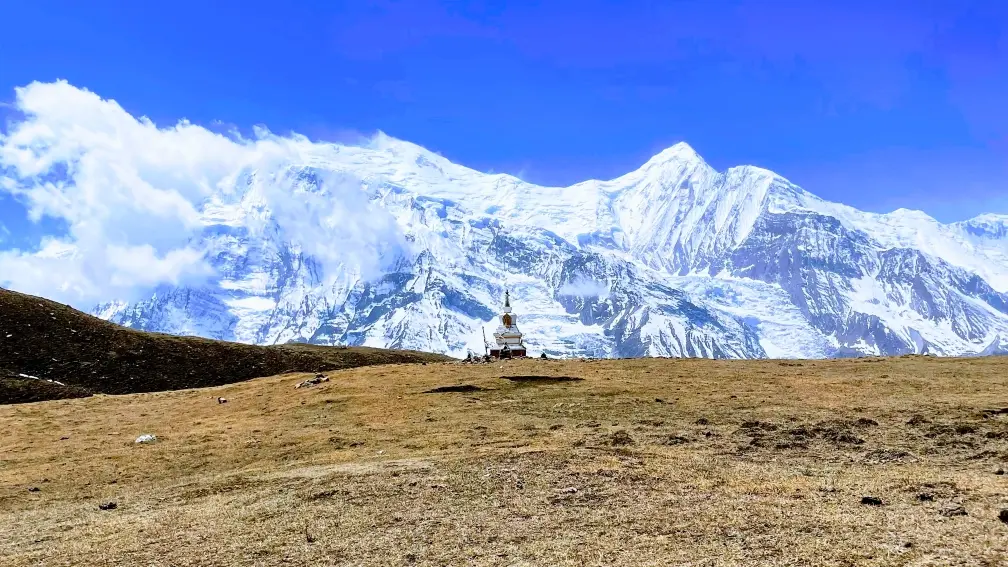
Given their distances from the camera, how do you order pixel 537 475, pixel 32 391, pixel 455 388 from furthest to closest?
1. pixel 32 391
2. pixel 455 388
3. pixel 537 475

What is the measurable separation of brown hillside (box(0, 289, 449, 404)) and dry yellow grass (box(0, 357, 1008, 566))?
1333 cm

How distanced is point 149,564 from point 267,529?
2.41 m

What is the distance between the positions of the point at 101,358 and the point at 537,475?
4431 cm

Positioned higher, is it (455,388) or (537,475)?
(455,388)

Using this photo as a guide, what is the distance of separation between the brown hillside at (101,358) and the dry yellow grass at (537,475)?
13.3 meters

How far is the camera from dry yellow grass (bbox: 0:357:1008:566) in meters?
13.2

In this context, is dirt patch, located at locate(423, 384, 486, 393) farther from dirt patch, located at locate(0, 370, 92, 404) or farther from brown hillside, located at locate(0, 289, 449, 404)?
brown hillside, located at locate(0, 289, 449, 404)

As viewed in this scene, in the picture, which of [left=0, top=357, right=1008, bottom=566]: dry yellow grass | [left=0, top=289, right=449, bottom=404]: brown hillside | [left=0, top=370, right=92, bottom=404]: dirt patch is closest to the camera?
[left=0, top=357, right=1008, bottom=566]: dry yellow grass

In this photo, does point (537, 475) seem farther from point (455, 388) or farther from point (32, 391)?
point (32, 391)

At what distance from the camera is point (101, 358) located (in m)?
51.0

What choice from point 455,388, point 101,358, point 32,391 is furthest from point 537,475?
point 101,358

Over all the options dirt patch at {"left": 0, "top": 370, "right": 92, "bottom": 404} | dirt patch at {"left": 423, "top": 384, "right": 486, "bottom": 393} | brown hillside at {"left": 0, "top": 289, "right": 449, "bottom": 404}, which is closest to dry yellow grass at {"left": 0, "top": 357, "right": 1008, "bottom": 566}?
dirt patch at {"left": 423, "top": 384, "right": 486, "bottom": 393}

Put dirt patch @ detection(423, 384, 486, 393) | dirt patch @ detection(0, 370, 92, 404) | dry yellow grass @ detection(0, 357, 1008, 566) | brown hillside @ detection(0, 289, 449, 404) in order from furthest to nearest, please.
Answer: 1. brown hillside @ detection(0, 289, 449, 404)
2. dirt patch @ detection(0, 370, 92, 404)
3. dirt patch @ detection(423, 384, 486, 393)
4. dry yellow grass @ detection(0, 357, 1008, 566)

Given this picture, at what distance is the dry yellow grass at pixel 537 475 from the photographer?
1325 cm
